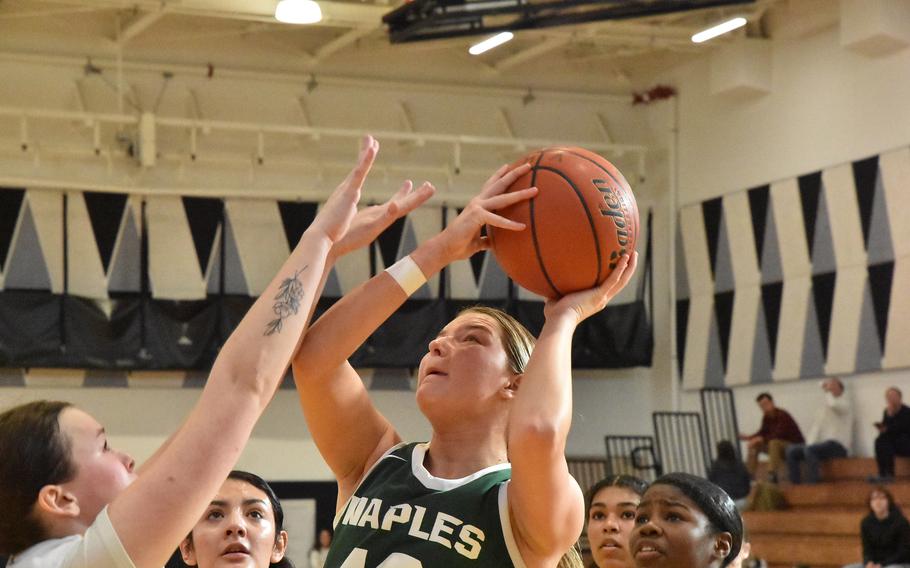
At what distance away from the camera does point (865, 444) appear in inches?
532

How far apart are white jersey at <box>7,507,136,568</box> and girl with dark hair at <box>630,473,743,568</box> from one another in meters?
1.79

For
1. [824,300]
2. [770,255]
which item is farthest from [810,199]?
[824,300]

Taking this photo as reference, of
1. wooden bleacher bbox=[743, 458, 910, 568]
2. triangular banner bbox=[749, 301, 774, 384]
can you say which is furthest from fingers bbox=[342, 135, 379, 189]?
triangular banner bbox=[749, 301, 774, 384]

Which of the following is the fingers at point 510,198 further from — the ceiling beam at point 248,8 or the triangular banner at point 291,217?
the triangular banner at point 291,217

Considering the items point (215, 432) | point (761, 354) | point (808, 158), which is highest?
point (808, 158)

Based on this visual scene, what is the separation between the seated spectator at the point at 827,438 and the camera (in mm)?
13562

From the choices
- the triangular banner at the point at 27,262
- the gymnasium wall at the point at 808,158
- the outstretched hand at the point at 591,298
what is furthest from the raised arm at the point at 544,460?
the triangular banner at the point at 27,262

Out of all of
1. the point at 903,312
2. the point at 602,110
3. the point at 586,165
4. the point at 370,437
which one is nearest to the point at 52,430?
the point at 370,437

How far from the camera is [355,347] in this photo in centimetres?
276

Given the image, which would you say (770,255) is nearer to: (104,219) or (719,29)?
(719,29)

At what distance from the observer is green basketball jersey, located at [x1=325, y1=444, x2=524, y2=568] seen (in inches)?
95.5

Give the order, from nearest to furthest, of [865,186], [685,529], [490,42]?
1. [685,529]
2. [865,186]
3. [490,42]

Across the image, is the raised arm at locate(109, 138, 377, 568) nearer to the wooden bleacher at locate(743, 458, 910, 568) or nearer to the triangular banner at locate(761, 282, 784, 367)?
the wooden bleacher at locate(743, 458, 910, 568)

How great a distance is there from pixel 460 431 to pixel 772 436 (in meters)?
12.1
